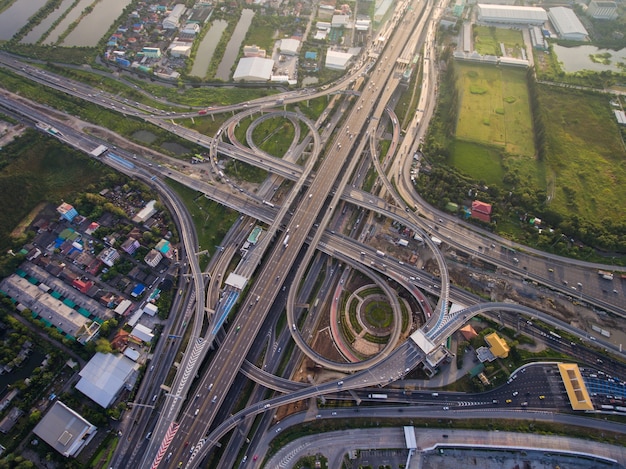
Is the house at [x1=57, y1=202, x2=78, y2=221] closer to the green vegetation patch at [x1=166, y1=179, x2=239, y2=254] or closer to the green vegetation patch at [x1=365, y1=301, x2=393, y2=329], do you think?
the green vegetation patch at [x1=166, y1=179, x2=239, y2=254]

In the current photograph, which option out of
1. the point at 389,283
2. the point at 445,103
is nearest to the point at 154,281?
the point at 389,283

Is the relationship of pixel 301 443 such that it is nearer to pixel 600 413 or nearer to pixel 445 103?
pixel 600 413

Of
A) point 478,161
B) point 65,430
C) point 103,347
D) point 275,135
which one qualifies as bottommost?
point 65,430

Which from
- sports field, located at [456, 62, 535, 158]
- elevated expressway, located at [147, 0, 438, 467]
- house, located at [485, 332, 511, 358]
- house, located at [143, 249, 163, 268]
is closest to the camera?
elevated expressway, located at [147, 0, 438, 467]

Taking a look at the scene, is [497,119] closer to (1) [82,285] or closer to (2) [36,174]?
(1) [82,285]

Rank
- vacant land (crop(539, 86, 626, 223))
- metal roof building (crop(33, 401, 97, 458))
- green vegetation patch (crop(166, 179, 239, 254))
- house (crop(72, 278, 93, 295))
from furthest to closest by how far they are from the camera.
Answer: vacant land (crop(539, 86, 626, 223)) → green vegetation patch (crop(166, 179, 239, 254)) → house (crop(72, 278, 93, 295)) → metal roof building (crop(33, 401, 97, 458))

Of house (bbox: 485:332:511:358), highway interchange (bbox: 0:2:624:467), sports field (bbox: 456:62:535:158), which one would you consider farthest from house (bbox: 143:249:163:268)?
sports field (bbox: 456:62:535:158)

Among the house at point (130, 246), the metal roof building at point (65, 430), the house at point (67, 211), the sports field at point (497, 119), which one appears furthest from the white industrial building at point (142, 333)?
the sports field at point (497, 119)

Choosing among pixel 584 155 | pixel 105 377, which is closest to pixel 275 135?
pixel 105 377
